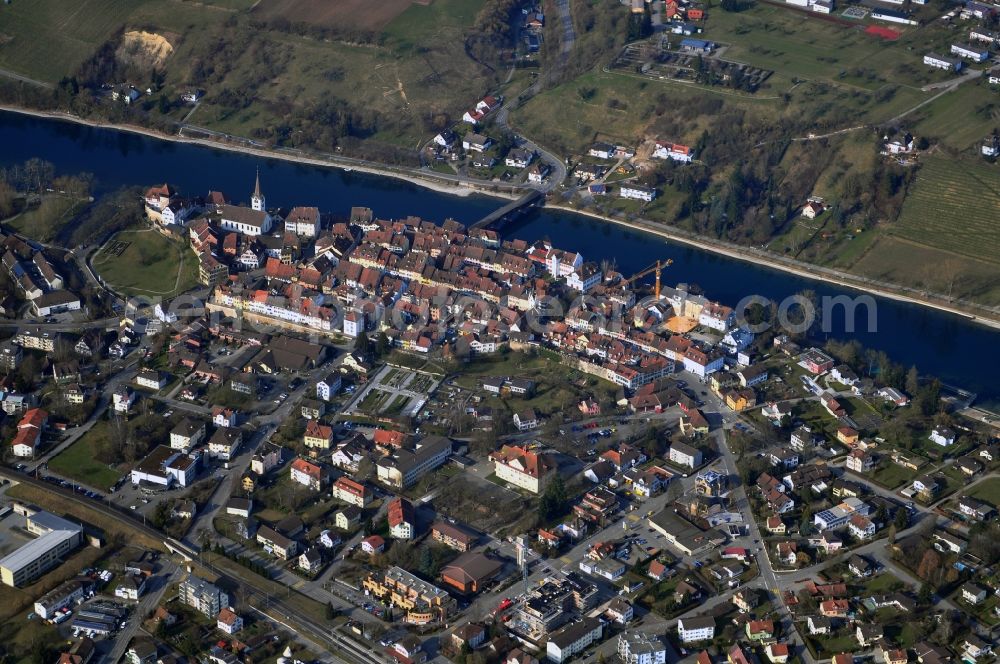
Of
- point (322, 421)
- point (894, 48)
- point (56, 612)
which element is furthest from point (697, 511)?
point (894, 48)

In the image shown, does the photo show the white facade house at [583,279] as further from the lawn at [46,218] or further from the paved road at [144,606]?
the paved road at [144,606]

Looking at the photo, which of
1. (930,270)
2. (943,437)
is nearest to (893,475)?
(943,437)

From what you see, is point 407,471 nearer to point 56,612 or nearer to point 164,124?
point 56,612

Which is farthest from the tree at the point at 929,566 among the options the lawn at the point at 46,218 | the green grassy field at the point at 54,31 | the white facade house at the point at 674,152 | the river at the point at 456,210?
the green grassy field at the point at 54,31

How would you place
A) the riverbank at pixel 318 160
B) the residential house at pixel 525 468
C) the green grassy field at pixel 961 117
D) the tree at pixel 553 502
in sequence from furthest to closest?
the riverbank at pixel 318 160 < the green grassy field at pixel 961 117 < the residential house at pixel 525 468 < the tree at pixel 553 502

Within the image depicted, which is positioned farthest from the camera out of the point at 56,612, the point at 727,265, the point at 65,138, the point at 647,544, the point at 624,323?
the point at 65,138

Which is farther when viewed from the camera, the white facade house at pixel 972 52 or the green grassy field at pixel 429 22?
the green grassy field at pixel 429 22

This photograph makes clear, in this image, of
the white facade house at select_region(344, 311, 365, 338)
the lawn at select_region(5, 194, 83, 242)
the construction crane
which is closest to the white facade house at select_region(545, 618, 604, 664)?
the white facade house at select_region(344, 311, 365, 338)
